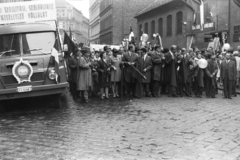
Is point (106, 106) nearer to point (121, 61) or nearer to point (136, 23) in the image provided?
point (121, 61)

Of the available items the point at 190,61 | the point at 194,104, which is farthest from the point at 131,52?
the point at 194,104

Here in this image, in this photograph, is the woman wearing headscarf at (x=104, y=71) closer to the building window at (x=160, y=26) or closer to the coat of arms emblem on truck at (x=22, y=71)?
the coat of arms emblem on truck at (x=22, y=71)

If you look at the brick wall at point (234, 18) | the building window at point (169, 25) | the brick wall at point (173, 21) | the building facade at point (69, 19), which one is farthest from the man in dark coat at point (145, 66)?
the building facade at point (69, 19)

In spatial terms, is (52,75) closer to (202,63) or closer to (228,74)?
(202,63)

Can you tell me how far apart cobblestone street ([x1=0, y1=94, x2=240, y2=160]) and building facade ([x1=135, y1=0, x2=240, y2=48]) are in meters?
13.5

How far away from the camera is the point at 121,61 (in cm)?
1270

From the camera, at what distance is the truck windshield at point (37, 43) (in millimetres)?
9719

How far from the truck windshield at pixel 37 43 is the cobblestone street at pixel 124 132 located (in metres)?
1.87

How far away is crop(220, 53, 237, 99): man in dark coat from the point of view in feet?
40.3

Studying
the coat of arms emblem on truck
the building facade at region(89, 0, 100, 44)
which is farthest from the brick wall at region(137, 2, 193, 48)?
the building facade at region(89, 0, 100, 44)

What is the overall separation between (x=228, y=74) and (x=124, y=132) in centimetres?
680

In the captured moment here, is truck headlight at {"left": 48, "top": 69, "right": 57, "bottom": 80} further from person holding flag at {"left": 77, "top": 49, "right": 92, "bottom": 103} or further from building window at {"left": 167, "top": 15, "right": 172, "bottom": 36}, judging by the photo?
building window at {"left": 167, "top": 15, "right": 172, "bottom": 36}

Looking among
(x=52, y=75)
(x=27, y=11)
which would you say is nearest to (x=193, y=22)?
(x=27, y=11)

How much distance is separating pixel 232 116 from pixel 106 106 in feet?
13.0
